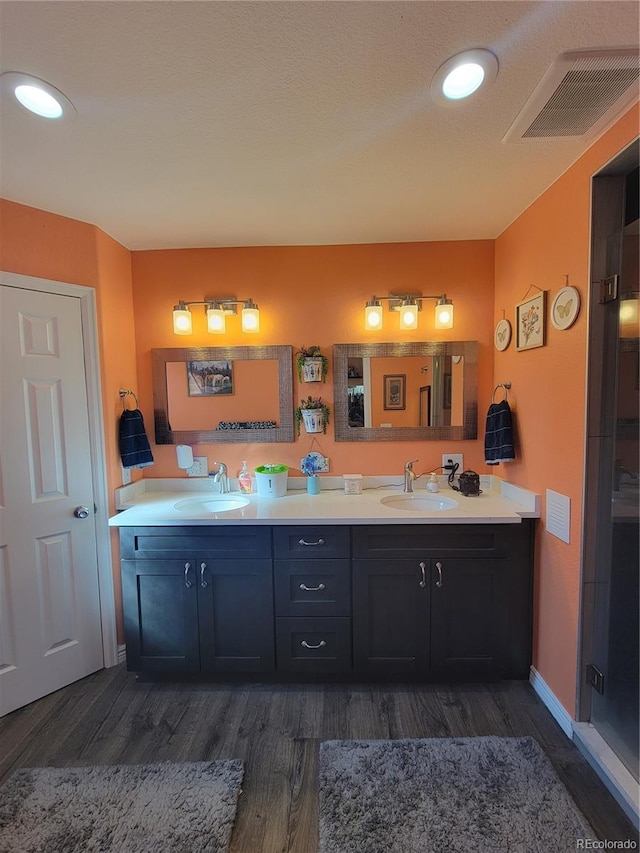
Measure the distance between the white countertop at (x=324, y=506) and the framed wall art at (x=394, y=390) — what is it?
0.49m

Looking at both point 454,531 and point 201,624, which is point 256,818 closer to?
point 201,624

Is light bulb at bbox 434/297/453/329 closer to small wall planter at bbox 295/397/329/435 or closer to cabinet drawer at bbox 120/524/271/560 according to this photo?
small wall planter at bbox 295/397/329/435

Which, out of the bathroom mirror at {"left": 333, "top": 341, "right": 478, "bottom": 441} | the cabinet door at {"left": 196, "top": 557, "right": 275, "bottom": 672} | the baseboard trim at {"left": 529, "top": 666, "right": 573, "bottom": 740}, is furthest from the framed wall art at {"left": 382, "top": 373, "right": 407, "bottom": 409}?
the baseboard trim at {"left": 529, "top": 666, "right": 573, "bottom": 740}

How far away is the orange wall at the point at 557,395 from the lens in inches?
61.6

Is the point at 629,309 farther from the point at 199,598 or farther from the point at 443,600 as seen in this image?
the point at 199,598

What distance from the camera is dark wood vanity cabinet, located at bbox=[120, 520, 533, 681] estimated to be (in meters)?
1.88

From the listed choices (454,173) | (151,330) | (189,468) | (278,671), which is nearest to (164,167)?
(151,330)

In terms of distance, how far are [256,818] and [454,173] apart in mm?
2721

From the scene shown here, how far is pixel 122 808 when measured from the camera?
1.37m

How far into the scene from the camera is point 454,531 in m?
1.87

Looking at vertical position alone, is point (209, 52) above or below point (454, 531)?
above

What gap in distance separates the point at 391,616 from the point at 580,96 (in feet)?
7.36

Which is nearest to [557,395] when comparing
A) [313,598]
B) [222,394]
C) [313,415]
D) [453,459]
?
[453,459]

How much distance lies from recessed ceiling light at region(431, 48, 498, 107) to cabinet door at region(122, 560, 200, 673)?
2.21 metres
